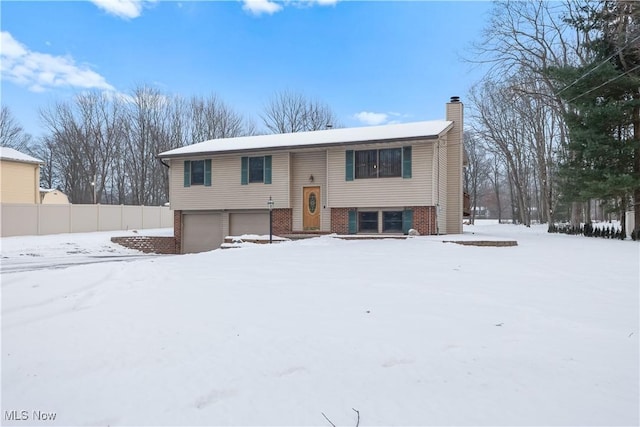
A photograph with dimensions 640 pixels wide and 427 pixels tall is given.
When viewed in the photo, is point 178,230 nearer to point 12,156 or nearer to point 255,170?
point 255,170

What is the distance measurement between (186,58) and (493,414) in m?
25.1

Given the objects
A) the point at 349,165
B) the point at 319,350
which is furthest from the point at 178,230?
the point at 319,350

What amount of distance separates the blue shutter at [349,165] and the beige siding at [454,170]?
429cm

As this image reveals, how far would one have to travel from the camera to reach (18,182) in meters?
22.3

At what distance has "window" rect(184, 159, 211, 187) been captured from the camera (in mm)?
17688

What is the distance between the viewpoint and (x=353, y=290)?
5.26 m

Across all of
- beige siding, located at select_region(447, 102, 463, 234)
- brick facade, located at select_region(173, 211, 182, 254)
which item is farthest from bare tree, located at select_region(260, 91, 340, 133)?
beige siding, located at select_region(447, 102, 463, 234)

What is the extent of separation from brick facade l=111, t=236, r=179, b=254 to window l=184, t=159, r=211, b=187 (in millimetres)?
3112

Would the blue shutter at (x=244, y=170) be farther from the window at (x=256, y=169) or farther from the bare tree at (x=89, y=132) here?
the bare tree at (x=89, y=132)

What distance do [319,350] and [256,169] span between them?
566 inches

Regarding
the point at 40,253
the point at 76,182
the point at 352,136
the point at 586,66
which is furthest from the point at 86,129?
the point at 586,66

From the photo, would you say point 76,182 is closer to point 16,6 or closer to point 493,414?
point 16,6

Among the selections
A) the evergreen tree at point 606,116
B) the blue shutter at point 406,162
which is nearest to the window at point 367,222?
the blue shutter at point 406,162

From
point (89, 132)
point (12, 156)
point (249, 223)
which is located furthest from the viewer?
point (89, 132)
